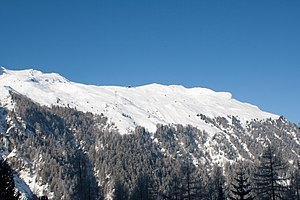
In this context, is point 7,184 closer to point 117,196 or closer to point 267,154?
point 267,154

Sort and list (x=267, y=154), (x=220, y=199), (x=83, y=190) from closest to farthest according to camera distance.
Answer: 1. (x=267, y=154)
2. (x=220, y=199)
3. (x=83, y=190)

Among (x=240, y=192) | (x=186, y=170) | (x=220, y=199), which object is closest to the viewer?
(x=240, y=192)

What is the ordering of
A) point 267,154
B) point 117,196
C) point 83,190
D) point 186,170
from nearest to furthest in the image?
point 267,154 → point 186,170 → point 83,190 → point 117,196

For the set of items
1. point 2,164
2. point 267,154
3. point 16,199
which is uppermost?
point 267,154

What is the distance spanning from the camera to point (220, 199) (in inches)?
2172

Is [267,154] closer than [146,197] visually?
Yes

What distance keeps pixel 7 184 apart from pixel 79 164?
25581 mm

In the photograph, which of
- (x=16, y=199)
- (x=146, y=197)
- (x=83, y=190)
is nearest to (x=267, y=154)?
(x=16, y=199)

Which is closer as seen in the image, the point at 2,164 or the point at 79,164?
the point at 2,164

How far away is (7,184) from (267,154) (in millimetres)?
22165

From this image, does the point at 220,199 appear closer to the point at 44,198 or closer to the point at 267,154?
the point at 267,154

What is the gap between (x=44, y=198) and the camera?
120 ft

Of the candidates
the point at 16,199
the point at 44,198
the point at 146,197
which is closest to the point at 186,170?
the point at 44,198

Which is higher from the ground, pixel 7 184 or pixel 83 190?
pixel 83 190
